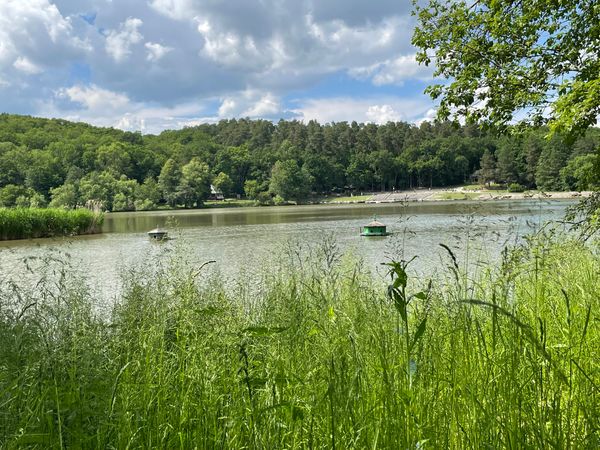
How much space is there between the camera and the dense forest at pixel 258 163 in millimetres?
105250

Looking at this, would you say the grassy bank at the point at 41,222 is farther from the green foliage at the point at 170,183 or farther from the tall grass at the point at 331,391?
the green foliage at the point at 170,183

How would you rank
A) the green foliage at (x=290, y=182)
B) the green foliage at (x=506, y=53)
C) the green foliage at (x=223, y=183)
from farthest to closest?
the green foliage at (x=223, y=183) → the green foliage at (x=290, y=182) → the green foliage at (x=506, y=53)

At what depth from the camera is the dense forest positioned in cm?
10525

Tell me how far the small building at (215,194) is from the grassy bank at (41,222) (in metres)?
90.9

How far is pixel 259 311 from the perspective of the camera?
6965 millimetres

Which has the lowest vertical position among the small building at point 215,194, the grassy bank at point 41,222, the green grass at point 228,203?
the green grass at point 228,203

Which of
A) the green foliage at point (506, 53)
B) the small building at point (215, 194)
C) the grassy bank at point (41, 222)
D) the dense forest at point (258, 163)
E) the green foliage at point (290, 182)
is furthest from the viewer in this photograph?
the small building at point (215, 194)

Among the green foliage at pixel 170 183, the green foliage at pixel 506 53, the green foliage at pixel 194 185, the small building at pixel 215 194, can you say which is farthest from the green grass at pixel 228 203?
the green foliage at pixel 506 53

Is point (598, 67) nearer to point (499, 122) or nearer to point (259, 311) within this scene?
point (499, 122)

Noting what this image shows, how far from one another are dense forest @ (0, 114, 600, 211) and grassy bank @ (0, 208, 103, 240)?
53520 mm

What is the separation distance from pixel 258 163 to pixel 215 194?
18.9m

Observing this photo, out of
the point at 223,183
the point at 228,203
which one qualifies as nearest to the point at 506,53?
the point at 228,203

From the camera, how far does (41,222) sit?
111 feet

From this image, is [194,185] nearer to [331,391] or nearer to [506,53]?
[506,53]
